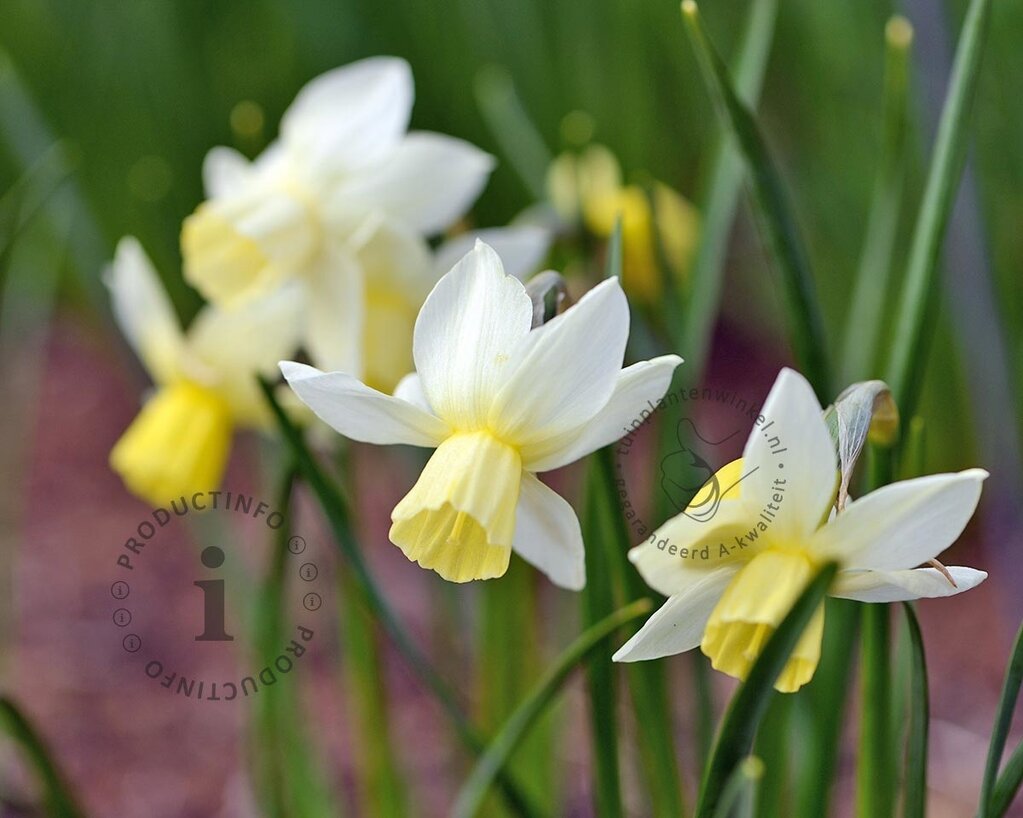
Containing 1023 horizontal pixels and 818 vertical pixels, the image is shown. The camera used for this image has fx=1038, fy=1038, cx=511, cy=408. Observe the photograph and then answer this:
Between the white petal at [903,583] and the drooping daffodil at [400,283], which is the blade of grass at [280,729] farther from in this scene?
the white petal at [903,583]

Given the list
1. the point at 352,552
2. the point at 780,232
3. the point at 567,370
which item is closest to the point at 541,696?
the point at 352,552

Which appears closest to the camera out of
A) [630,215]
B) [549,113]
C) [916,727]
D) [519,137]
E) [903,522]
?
[903,522]

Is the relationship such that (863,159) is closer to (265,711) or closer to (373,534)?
(373,534)

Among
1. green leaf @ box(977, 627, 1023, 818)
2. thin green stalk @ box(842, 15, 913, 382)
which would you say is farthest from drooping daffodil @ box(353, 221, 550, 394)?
green leaf @ box(977, 627, 1023, 818)

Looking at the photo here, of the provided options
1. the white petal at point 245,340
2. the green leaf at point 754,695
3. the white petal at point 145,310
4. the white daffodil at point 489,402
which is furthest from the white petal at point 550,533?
the white petal at point 145,310

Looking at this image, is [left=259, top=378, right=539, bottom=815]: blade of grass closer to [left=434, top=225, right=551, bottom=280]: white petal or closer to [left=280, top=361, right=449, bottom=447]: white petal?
[left=280, top=361, right=449, bottom=447]: white petal

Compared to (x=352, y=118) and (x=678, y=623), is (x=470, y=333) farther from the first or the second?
(x=352, y=118)
